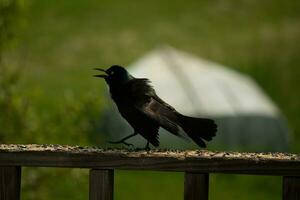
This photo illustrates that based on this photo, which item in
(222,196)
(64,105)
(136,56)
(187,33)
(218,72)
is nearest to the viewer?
(64,105)

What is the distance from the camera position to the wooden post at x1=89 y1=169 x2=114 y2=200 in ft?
14.3

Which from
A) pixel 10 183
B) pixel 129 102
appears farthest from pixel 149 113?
pixel 10 183

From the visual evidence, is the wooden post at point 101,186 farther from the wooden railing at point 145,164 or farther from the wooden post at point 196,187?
the wooden post at point 196,187

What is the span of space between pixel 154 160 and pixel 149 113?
78cm

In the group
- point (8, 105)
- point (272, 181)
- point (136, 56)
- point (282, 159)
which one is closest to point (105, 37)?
point (136, 56)

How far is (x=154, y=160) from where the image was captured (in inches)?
173

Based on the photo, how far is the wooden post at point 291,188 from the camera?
413cm

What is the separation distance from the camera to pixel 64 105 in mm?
15812

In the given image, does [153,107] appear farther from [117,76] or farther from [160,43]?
[160,43]

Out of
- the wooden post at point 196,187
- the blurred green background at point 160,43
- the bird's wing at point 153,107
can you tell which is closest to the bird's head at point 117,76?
the bird's wing at point 153,107

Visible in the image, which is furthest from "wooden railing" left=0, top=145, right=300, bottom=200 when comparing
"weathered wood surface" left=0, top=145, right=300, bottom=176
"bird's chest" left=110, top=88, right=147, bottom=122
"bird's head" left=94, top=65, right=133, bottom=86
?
"bird's head" left=94, top=65, right=133, bottom=86

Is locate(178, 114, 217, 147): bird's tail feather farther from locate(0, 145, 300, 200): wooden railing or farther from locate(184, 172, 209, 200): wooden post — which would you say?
locate(184, 172, 209, 200): wooden post

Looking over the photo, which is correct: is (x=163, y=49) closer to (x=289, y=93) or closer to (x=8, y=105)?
(x=289, y=93)

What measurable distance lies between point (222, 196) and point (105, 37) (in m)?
24.0
